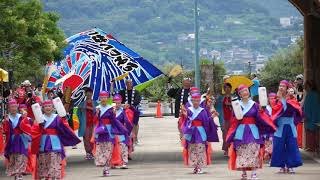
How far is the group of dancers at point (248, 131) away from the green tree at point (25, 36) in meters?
10.9

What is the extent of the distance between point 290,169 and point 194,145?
5.93ft

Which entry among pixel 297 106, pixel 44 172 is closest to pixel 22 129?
pixel 44 172

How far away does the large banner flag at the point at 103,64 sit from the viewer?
23.1 m

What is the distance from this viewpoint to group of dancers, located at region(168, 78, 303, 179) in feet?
52.4

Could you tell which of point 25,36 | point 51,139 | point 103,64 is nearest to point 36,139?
point 51,139

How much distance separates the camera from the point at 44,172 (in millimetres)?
15500

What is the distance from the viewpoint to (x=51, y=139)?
51.0 ft

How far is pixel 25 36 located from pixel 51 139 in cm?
1401

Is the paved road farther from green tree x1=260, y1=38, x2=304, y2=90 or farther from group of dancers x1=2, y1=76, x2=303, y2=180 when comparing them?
green tree x1=260, y1=38, x2=304, y2=90

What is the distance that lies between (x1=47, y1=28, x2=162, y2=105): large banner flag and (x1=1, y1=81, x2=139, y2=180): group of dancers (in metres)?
2.64

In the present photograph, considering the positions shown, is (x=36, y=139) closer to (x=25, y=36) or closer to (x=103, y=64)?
(x=103, y=64)

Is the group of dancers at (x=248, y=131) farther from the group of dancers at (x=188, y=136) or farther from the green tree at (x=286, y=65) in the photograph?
the green tree at (x=286, y=65)

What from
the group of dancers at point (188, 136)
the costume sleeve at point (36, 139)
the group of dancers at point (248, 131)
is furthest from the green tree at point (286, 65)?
the costume sleeve at point (36, 139)

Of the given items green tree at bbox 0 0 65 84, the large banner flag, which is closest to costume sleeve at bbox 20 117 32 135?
the large banner flag
